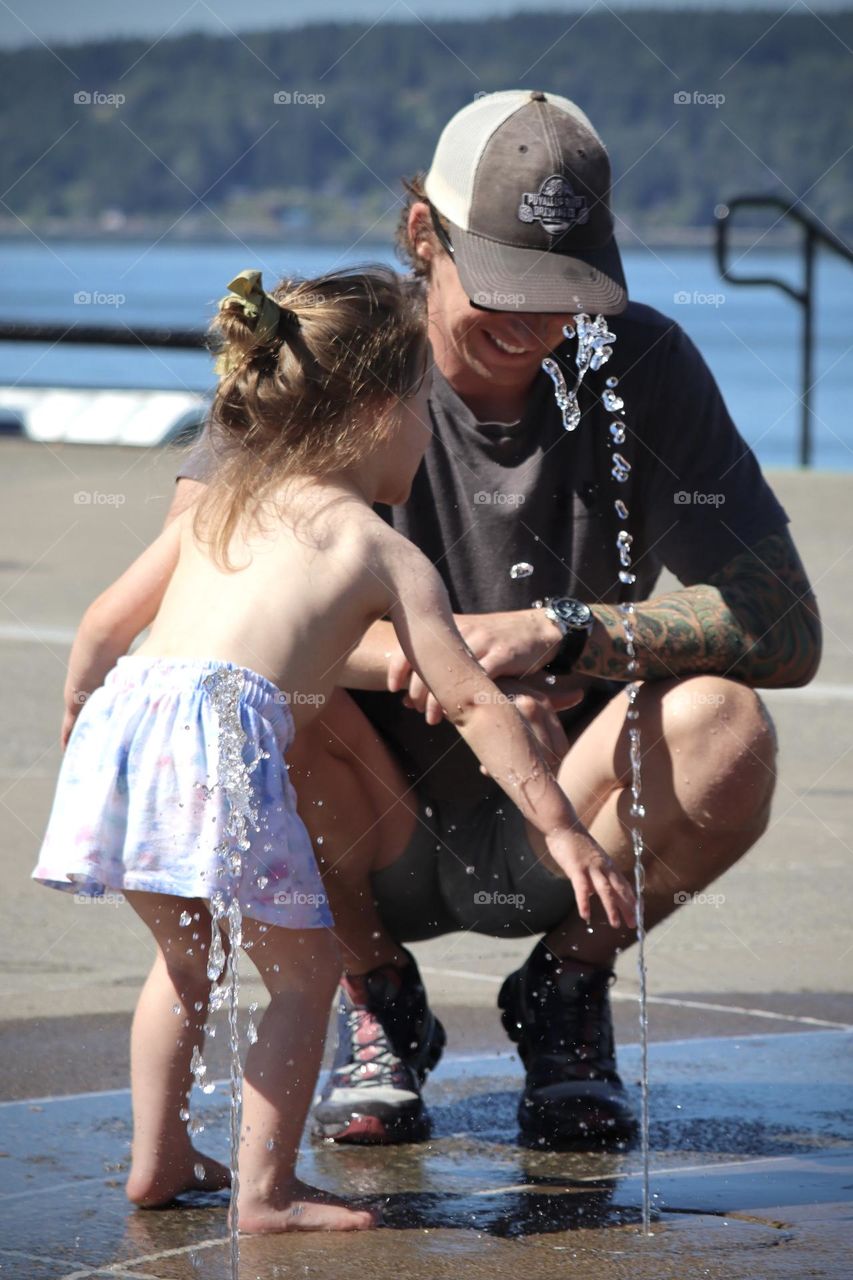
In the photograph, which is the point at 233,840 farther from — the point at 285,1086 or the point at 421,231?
the point at 421,231

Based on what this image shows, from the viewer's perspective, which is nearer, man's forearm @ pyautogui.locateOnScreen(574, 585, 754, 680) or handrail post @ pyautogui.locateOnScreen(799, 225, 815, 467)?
man's forearm @ pyautogui.locateOnScreen(574, 585, 754, 680)

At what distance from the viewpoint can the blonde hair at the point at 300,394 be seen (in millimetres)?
2984

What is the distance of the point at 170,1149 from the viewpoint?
2824 millimetres

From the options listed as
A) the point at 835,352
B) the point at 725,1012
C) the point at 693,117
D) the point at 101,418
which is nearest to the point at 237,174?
the point at 693,117

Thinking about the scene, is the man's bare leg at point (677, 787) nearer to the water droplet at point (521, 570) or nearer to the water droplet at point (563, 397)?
the water droplet at point (521, 570)

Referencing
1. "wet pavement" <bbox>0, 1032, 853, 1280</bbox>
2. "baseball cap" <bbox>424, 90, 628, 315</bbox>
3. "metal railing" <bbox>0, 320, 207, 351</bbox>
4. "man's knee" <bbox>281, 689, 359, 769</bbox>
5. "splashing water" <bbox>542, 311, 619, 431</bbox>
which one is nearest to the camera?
Answer: "wet pavement" <bbox>0, 1032, 853, 1280</bbox>

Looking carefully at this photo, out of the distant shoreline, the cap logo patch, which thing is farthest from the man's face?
the distant shoreline

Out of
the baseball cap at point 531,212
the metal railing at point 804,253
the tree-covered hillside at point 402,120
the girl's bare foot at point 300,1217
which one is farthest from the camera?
the tree-covered hillside at point 402,120

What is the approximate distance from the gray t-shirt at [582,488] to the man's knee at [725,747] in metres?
0.39

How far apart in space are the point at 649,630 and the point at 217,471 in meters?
0.75

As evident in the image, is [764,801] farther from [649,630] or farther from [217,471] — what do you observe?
[217,471]

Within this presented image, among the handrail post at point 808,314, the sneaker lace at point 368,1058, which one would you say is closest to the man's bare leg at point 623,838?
the sneaker lace at point 368,1058

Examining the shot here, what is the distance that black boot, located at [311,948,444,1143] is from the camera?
10.5 feet

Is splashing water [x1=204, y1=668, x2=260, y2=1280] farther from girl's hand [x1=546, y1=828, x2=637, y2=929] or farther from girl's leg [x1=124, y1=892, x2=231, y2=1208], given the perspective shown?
girl's hand [x1=546, y1=828, x2=637, y2=929]
